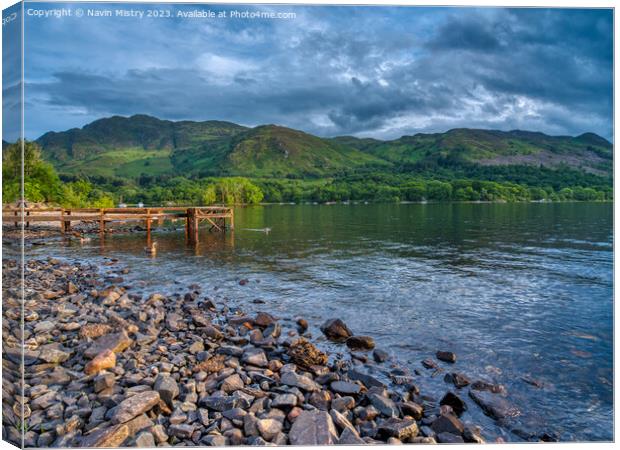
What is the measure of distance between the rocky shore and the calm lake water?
85 cm

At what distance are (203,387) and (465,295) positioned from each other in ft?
34.0

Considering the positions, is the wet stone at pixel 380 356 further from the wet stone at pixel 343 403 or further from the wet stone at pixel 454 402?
the wet stone at pixel 343 403

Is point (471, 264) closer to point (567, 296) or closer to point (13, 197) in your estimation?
point (567, 296)

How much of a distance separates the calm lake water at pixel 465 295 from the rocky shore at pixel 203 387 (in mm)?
847

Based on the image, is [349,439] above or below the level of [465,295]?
above

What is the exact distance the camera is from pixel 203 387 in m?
5.84

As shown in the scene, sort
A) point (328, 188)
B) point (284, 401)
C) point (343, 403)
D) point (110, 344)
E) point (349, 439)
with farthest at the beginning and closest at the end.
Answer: point (328, 188) → point (110, 344) → point (343, 403) → point (284, 401) → point (349, 439)

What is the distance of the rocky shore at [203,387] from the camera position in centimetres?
446

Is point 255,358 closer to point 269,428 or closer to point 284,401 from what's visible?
point 284,401

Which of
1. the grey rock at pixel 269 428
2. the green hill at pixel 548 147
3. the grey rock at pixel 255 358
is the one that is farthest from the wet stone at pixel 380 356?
the green hill at pixel 548 147

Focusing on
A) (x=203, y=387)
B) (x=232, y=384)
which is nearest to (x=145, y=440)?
(x=203, y=387)

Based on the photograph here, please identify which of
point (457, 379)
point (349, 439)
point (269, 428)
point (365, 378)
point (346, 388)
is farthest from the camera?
point (457, 379)

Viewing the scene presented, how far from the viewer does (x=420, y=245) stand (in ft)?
91.4

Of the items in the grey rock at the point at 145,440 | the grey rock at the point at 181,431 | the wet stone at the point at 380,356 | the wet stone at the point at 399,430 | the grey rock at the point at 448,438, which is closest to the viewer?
the grey rock at the point at 145,440
